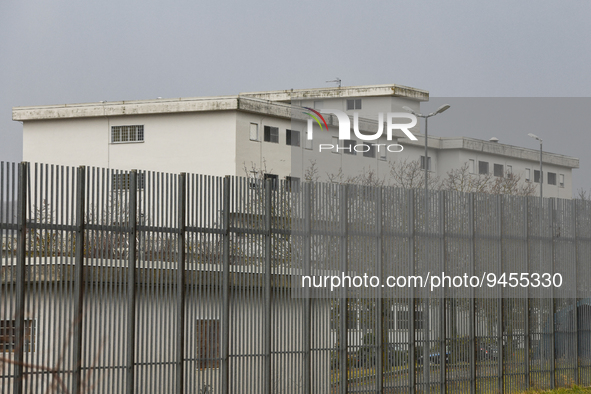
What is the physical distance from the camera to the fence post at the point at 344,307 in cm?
1156

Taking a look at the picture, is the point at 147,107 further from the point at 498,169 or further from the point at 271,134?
the point at 498,169

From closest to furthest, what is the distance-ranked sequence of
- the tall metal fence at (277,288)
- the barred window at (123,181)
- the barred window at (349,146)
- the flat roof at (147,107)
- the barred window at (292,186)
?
1. the tall metal fence at (277,288)
2. the barred window at (123,181)
3. the barred window at (292,186)
4. the flat roof at (147,107)
5. the barred window at (349,146)

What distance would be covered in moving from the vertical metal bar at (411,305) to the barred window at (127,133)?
34145mm

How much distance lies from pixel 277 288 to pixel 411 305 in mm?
2647

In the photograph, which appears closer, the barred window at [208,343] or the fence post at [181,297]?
the fence post at [181,297]

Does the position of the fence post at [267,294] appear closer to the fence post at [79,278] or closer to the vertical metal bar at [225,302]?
the vertical metal bar at [225,302]

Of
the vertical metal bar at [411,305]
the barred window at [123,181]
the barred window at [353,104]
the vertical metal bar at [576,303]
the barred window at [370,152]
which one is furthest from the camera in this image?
the barred window at [353,104]

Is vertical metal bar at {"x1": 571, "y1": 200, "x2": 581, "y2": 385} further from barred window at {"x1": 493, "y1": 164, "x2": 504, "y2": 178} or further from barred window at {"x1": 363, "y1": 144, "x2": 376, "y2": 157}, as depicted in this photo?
barred window at {"x1": 493, "y1": 164, "x2": 504, "y2": 178}

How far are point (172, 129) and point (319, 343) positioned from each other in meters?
34.2

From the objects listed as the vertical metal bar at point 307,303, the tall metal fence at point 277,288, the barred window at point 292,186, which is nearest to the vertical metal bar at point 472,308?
the tall metal fence at point 277,288

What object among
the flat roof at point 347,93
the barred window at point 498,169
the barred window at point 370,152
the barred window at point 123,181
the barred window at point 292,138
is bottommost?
the barred window at point 123,181

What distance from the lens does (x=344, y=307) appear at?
461 inches

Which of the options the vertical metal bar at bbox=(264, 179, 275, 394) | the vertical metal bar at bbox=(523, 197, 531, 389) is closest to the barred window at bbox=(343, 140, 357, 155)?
the vertical metal bar at bbox=(523, 197, 531, 389)

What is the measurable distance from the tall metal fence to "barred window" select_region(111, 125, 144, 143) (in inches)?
1313
